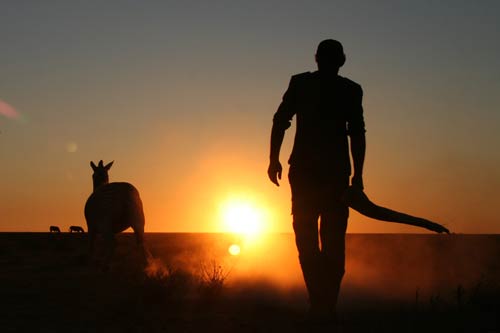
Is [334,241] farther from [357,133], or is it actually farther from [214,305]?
[214,305]

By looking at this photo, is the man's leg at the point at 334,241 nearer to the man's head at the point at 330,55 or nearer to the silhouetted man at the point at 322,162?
the silhouetted man at the point at 322,162

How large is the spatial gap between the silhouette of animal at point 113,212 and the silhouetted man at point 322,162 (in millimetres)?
8960

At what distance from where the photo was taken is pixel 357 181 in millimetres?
7289

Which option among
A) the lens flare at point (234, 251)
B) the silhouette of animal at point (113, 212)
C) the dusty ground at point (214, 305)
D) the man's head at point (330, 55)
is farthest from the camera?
the lens flare at point (234, 251)

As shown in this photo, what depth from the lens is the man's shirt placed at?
23.9 feet

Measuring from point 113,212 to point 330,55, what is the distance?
964 cm

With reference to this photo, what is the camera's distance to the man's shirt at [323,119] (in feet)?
23.9

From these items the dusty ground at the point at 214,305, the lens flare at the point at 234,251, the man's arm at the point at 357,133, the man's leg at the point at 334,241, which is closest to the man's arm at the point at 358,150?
the man's arm at the point at 357,133

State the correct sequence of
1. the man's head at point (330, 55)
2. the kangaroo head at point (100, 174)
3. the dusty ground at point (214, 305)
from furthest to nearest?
the kangaroo head at point (100, 174) < the man's head at point (330, 55) < the dusty ground at point (214, 305)

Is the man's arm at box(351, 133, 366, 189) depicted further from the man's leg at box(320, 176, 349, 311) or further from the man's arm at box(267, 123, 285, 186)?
the man's arm at box(267, 123, 285, 186)

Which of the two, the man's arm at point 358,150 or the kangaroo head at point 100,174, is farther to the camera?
the kangaroo head at point 100,174

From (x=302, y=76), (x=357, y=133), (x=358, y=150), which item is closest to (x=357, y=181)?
(x=358, y=150)

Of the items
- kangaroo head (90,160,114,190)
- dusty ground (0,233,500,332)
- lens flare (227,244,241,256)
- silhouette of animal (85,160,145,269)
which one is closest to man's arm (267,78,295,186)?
dusty ground (0,233,500,332)

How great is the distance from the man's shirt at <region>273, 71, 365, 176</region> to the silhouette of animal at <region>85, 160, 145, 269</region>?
9007mm
